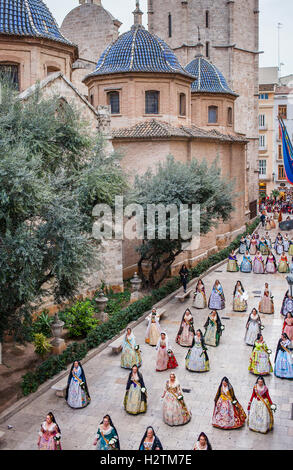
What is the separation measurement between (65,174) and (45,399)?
571cm

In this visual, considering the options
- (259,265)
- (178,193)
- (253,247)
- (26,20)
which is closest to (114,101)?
(26,20)

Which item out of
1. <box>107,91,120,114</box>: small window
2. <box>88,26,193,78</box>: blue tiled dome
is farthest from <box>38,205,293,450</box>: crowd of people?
<box>88,26,193,78</box>: blue tiled dome

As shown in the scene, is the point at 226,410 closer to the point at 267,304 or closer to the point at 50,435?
the point at 50,435

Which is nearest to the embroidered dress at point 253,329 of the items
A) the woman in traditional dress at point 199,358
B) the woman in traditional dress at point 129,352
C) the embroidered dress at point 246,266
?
the woman in traditional dress at point 199,358

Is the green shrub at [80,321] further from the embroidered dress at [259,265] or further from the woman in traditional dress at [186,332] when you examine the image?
the embroidered dress at [259,265]

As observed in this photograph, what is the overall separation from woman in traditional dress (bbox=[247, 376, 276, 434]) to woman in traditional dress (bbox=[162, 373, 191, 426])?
1407 mm

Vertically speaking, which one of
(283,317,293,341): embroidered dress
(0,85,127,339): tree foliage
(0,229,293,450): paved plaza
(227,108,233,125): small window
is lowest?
(0,229,293,450): paved plaza

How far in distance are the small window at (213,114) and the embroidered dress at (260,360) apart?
76.4ft

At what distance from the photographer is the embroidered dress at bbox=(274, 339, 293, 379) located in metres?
13.0

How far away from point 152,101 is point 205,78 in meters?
8.80

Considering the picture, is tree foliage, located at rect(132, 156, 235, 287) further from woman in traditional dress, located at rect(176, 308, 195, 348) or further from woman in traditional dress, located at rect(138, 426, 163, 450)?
woman in traditional dress, located at rect(138, 426, 163, 450)

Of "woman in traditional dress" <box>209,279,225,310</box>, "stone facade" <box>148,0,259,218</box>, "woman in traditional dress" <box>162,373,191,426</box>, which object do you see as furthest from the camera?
"stone facade" <box>148,0,259,218</box>

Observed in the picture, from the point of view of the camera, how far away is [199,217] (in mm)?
19734
